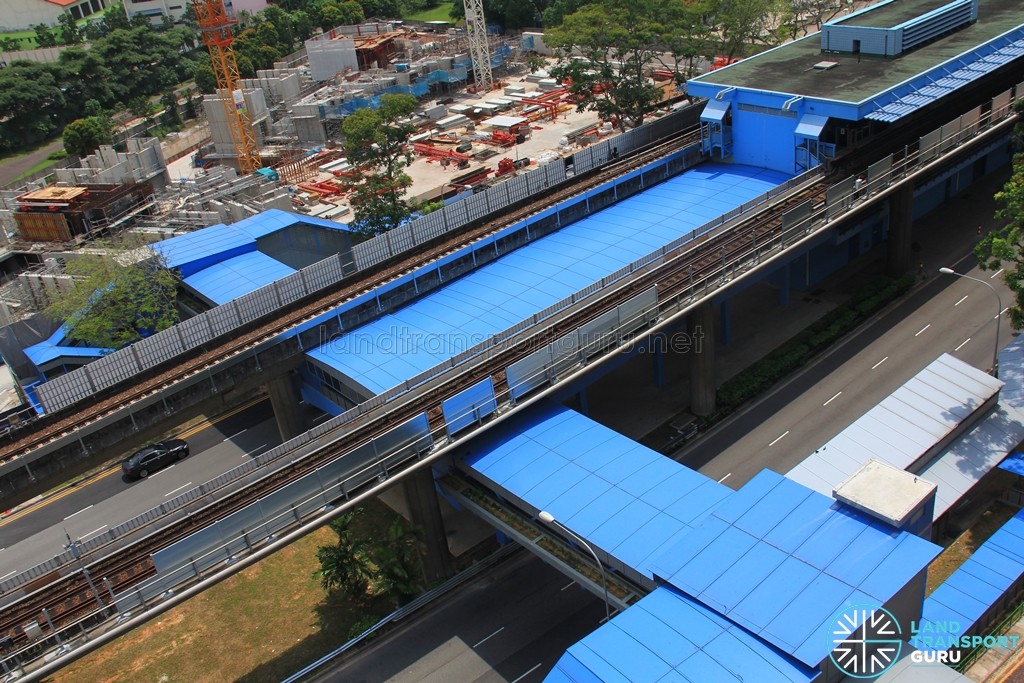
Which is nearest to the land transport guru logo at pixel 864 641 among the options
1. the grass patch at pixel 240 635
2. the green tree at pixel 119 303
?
the grass patch at pixel 240 635

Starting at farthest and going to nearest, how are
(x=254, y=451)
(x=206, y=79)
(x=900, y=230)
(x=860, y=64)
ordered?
1. (x=206, y=79)
2. (x=860, y=64)
3. (x=900, y=230)
4. (x=254, y=451)

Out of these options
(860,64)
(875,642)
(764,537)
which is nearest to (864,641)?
(875,642)

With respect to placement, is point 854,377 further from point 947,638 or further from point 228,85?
point 228,85

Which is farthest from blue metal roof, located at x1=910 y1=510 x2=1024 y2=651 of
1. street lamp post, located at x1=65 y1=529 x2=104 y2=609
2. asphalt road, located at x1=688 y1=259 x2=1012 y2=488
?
street lamp post, located at x1=65 y1=529 x2=104 y2=609

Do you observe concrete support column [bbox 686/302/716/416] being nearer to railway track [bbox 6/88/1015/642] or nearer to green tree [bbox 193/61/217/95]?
railway track [bbox 6/88/1015/642]

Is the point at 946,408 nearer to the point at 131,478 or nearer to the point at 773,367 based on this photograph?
the point at 773,367
